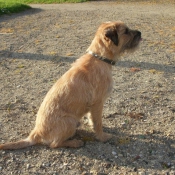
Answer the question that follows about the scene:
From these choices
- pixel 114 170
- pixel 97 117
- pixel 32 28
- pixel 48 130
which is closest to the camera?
pixel 114 170

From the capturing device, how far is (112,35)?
13.8 feet

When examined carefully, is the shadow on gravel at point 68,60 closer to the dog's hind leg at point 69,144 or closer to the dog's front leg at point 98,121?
the dog's front leg at point 98,121

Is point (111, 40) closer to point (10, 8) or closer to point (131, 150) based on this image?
point (131, 150)

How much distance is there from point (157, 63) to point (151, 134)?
3382mm

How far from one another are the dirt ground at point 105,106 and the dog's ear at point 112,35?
1.54 metres

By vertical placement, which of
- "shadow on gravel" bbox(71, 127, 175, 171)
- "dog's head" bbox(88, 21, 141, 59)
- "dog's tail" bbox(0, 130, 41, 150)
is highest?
"dog's head" bbox(88, 21, 141, 59)

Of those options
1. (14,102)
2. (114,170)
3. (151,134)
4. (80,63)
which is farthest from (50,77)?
(114,170)

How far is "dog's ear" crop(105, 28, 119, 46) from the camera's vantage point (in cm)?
418

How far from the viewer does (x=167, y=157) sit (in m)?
4.01

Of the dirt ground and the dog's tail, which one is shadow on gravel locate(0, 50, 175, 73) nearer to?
the dirt ground

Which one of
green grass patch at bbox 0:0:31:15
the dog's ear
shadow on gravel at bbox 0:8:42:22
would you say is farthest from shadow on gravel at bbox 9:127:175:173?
green grass patch at bbox 0:0:31:15

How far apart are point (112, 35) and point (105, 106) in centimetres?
171

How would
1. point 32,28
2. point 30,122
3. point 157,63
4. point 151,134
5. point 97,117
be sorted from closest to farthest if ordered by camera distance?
point 97,117, point 151,134, point 30,122, point 157,63, point 32,28

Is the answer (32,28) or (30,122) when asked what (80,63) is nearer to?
(30,122)
